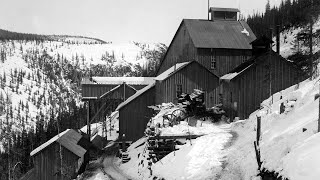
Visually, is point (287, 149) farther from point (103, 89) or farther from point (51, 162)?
point (103, 89)

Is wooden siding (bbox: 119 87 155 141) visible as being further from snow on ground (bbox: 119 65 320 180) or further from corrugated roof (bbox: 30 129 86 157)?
snow on ground (bbox: 119 65 320 180)

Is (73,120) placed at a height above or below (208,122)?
below

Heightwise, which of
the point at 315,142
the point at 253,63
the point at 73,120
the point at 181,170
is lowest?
the point at 73,120

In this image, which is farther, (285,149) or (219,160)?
(219,160)

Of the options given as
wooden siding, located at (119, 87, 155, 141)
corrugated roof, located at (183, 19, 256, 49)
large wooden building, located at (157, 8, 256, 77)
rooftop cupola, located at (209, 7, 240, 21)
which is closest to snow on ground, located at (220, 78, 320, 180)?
large wooden building, located at (157, 8, 256, 77)

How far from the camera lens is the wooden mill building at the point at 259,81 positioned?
32.8 metres

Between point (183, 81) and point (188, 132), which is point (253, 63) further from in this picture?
point (188, 132)

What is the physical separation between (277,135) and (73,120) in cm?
11452

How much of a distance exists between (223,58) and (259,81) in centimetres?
831

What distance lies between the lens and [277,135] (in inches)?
637

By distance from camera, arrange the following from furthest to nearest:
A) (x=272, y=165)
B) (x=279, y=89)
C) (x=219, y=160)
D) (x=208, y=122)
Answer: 1. (x=279, y=89)
2. (x=208, y=122)
3. (x=219, y=160)
4. (x=272, y=165)

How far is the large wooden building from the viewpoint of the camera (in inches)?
1576

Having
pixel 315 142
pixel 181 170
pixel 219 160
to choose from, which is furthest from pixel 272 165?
pixel 181 170

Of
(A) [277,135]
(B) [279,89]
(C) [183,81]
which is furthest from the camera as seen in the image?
(C) [183,81]
